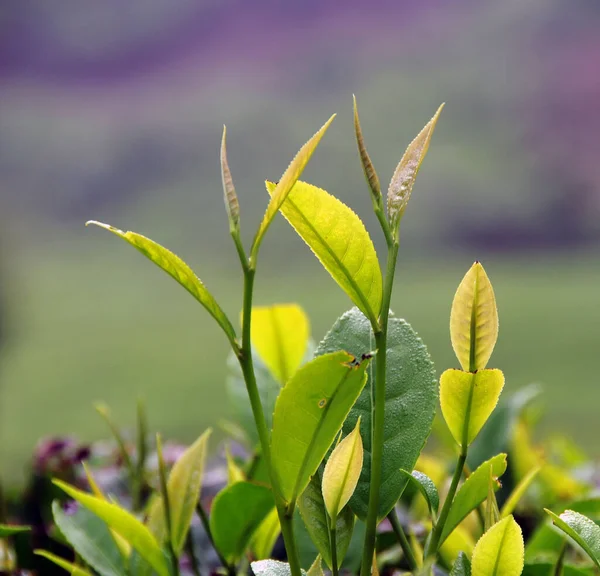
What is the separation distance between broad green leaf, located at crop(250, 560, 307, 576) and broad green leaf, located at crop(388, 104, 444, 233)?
0.18 m

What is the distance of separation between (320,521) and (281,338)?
19 centimetres

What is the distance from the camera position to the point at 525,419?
37.8 inches

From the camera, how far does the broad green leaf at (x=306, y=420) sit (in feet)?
1.09

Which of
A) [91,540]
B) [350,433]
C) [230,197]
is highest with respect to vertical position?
[230,197]

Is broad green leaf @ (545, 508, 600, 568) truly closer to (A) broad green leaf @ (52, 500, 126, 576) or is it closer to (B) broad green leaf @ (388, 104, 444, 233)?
(B) broad green leaf @ (388, 104, 444, 233)

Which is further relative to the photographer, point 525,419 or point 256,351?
point 525,419

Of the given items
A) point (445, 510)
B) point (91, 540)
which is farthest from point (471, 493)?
point (91, 540)

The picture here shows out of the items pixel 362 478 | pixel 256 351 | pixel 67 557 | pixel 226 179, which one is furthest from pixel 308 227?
pixel 67 557

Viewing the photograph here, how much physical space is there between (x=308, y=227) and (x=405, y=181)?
54mm

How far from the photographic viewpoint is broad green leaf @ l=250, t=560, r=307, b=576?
0.36m

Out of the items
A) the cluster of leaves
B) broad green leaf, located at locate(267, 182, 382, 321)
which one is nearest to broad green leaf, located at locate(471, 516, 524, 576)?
the cluster of leaves

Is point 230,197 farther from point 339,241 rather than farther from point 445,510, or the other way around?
point 445,510

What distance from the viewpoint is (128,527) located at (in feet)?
1.35

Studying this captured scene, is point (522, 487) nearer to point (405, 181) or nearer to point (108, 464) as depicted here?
point (405, 181)
